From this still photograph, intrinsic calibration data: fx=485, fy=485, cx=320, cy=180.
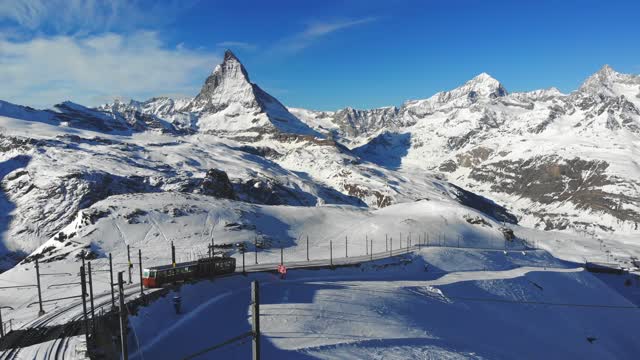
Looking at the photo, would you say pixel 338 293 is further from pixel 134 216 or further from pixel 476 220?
pixel 476 220

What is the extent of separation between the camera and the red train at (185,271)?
62.2 meters

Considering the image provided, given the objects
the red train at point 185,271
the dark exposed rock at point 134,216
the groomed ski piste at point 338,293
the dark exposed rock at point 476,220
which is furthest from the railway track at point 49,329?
the dark exposed rock at point 476,220

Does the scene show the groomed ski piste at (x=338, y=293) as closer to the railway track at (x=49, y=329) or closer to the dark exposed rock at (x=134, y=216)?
the railway track at (x=49, y=329)

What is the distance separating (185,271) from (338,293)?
21.2m

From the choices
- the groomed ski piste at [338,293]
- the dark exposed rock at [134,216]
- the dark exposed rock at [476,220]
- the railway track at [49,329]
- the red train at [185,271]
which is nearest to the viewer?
the railway track at [49,329]

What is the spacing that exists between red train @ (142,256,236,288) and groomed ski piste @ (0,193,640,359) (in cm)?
239

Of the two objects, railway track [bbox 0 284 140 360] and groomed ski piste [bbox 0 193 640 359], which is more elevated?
railway track [bbox 0 284 140 360]

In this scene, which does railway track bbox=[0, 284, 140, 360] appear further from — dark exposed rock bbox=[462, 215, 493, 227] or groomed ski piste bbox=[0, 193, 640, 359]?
dark exposed rock bbox=[462, 215, 493, 227]

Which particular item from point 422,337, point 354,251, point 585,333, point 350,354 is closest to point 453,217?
point 354,251

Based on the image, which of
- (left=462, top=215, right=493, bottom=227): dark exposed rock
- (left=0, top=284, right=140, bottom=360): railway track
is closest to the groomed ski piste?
Answer: (left=0, top=284, right=140, bottom=360): railway track

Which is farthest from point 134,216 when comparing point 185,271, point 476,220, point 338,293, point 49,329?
point 476,220

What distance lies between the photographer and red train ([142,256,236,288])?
62200 mm

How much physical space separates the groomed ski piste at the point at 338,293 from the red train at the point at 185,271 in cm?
239

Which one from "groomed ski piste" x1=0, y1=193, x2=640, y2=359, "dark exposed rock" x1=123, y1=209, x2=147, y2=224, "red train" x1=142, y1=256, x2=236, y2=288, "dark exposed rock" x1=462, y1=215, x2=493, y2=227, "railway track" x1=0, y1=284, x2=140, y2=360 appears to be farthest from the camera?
"dark exposed rock" x1=462, y1=215, x2=493, y2=227
